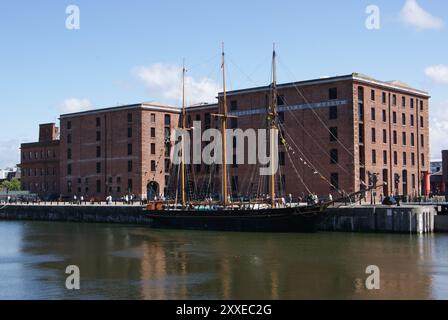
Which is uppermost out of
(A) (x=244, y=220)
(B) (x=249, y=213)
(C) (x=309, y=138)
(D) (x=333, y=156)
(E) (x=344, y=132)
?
(E) (x=344, y=132)

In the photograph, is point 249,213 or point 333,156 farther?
point 333,156

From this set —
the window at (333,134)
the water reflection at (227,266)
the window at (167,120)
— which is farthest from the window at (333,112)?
the window at (167,120)

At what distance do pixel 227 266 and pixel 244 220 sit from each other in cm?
2729

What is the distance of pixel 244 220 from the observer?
68938 millimetres

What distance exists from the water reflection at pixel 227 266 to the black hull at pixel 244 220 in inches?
110

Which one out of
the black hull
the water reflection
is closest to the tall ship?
the black hull

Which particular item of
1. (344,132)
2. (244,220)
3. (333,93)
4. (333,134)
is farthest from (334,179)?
(244,220)

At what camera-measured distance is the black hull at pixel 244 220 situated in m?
65.0

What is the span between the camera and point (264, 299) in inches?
1210

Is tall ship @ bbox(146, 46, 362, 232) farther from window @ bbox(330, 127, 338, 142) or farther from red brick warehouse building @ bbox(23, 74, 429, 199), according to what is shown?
window @ bbox(330, 127, 338, 142)

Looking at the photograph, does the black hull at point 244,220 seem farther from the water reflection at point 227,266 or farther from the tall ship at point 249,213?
the water reflection at point 227,266

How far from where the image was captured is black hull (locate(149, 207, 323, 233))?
213ft

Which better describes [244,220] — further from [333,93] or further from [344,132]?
[333,93]
